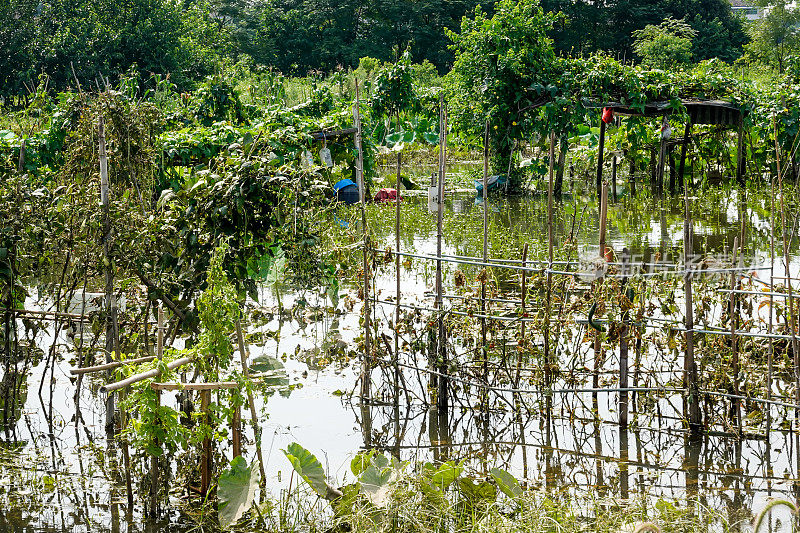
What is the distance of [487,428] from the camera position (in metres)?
5.18

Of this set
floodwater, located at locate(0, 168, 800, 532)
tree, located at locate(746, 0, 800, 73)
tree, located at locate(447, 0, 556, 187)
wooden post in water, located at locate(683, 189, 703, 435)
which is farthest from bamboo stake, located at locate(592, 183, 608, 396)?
tree, located at locate(746, 0, 800, 73)

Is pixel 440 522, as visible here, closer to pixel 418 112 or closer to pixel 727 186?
pixel 418 112

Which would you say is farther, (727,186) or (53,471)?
(727,186)

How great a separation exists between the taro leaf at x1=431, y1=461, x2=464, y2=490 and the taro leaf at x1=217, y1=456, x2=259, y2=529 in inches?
31.2

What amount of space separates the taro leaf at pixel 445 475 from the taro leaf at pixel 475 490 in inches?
1.8

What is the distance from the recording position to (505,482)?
3941 millimetres

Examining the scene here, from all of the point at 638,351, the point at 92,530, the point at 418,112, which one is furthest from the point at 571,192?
the point at 92,530

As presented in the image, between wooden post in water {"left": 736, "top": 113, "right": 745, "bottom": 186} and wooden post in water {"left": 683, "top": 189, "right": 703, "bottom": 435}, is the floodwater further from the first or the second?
wooden post in water {"left": 736, "top": 113, "right": 745, "bottom": 186}

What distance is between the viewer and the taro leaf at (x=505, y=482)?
3834 mm

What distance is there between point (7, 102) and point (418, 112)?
49.8 feet

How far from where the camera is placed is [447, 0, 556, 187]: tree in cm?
1262

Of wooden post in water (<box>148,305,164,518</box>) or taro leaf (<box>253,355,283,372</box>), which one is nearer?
wooden post in water (<box>148,305,164,518</box>)

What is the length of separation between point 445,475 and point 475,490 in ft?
0.50

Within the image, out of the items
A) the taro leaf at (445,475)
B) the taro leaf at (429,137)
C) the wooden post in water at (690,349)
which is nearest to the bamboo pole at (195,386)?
the taro leaf at (445,475)
